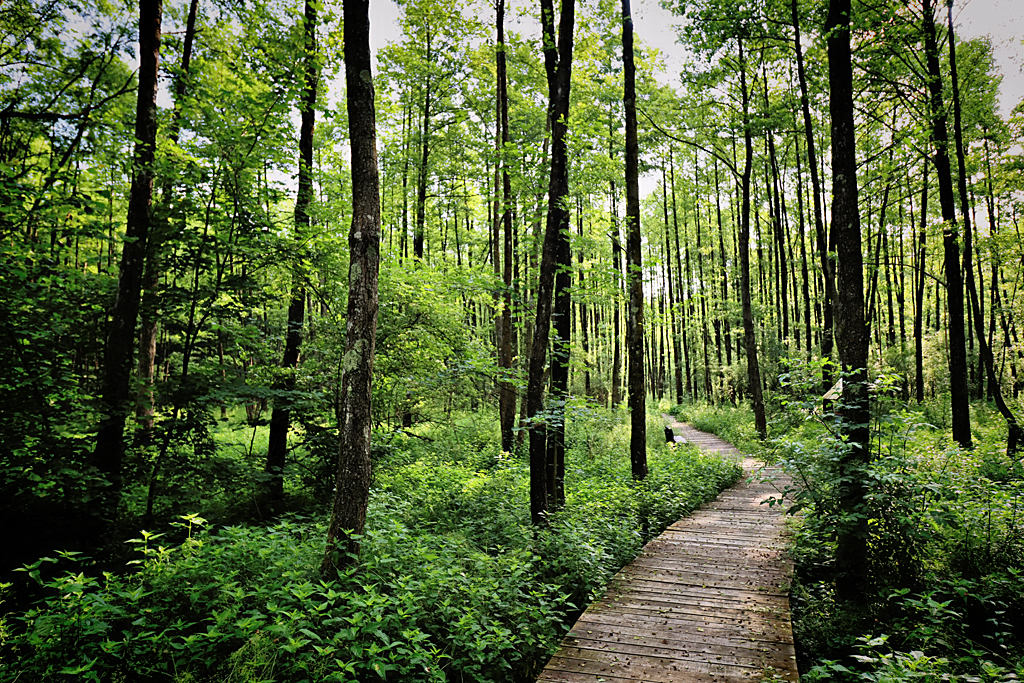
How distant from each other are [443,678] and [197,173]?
25.0ft

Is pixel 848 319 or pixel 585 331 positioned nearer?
pixel 848 319

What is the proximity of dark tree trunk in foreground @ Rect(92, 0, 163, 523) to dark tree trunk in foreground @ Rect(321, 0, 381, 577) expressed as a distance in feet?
12.4

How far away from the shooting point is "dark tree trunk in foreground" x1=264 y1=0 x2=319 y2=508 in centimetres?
869

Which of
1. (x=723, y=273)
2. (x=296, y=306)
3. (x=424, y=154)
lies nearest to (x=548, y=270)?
(x=296, y=306)

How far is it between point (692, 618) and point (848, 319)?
437 cm

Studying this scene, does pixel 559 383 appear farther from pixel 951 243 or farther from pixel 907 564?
pixel 951 243

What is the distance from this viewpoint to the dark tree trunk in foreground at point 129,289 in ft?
21.2

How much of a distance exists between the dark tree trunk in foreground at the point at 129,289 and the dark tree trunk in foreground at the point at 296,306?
2213 mm

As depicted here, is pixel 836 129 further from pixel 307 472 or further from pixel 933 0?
pixel 307 472

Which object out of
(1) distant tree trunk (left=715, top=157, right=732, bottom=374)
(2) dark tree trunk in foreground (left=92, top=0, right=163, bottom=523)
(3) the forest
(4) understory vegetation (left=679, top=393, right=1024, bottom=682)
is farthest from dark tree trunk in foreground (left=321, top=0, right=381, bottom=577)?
(1) distant tree trunk (left=715, top=157, right=732, bottom=374)

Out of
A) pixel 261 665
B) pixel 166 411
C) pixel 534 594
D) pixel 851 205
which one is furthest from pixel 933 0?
pixel 166 411

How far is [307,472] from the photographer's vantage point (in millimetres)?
9422

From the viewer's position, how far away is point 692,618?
518 centimetres

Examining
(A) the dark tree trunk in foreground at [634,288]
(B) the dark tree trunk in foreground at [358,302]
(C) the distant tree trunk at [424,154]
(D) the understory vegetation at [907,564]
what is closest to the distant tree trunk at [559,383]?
(A) the dark tree trunk in foreground at [634,288]
